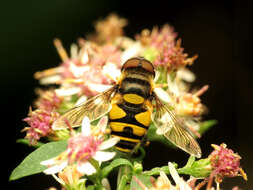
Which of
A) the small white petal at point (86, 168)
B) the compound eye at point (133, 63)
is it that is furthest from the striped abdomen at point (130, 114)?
the small white petal at point (86, 168)

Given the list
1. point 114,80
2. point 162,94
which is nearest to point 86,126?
point 114,80

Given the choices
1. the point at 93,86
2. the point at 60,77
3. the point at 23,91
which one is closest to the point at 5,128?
the point at 23,91

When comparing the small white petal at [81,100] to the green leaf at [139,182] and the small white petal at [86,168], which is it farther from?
the green leaf at [139,182]

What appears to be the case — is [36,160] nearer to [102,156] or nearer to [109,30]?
[102,156]

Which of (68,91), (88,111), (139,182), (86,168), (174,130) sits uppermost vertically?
(68,91)

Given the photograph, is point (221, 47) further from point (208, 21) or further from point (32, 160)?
point (32, 160)

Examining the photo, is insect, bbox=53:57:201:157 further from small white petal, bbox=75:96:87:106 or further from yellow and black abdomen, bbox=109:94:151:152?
small white petal, bbox=75:96:87:106

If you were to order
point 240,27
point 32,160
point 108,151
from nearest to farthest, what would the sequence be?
point 32,160 → point 108,151 → point 240,27
